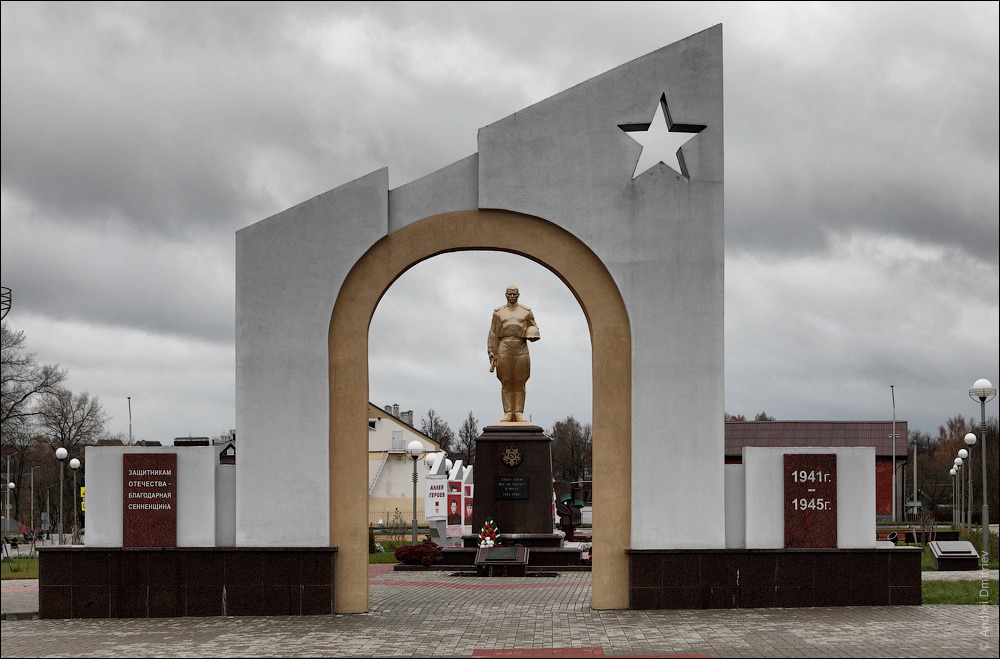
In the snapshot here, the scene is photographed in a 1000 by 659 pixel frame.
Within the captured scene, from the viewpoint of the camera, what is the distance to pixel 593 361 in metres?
12.6

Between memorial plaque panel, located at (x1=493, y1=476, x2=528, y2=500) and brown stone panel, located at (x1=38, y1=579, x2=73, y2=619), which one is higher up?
memorial plaque panel, located at (x1=493, y1=476, x2=528, y2=500)

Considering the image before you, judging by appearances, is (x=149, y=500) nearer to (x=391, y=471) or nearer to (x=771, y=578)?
(x=771, y=578)

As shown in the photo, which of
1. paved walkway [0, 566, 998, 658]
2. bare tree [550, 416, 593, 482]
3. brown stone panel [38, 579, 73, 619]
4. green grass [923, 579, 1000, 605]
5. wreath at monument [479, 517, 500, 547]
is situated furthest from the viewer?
bare tree [550, 416, 593, 482]

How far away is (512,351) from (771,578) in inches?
375

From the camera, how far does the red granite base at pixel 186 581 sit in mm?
12188

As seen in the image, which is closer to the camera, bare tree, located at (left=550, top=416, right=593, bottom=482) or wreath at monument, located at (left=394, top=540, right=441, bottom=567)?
wreath at monument, located at (left=394, top=540, right=441, bottom=567)

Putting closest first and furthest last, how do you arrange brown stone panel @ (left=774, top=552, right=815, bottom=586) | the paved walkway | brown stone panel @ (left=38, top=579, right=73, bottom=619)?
the paved walkway → brown stone panel @ (left=38, top=579, right=73, bottom=619) → brown stone panel @ (left=774, top=552, right=815, bottom=586)

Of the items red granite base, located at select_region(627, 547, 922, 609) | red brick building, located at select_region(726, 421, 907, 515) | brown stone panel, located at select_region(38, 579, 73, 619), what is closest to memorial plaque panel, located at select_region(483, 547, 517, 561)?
red granite base, located at select_region(627, 547, 922, 609)

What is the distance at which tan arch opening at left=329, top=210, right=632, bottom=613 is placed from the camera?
1244 centimetres

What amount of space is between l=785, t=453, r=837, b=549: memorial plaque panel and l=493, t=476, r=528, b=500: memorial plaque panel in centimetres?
849

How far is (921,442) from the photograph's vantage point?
87.6 m

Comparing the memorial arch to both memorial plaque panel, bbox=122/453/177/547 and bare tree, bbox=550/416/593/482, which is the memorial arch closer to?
memorial plaque panel, bbox=122/453/177/547

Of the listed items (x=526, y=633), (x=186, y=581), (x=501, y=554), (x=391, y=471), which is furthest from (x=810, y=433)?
A: (x=186, y=581)

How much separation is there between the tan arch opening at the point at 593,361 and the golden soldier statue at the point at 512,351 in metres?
8.03
